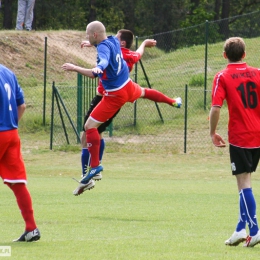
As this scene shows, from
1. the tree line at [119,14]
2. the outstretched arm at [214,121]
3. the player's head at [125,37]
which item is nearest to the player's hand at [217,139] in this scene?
the outstretched arm at [214,121]

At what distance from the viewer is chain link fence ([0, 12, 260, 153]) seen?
25266mm

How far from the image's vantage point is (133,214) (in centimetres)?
1136

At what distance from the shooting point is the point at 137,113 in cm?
2712

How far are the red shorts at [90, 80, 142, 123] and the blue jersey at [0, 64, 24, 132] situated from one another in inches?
132

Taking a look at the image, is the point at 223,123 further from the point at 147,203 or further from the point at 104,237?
the point at 104,237

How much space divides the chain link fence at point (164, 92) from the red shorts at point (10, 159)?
624 inches

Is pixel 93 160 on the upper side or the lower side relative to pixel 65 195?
upper

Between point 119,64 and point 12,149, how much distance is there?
3452mm

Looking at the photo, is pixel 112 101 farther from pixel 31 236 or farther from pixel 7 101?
pixel 31 236

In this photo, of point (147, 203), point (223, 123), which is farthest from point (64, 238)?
point (223, 123)

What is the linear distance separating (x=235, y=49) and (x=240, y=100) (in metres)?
0.53

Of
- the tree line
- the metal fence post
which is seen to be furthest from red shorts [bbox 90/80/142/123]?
the tree line

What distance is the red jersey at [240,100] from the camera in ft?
27.0

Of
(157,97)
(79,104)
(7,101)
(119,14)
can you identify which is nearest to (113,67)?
(157,97)
